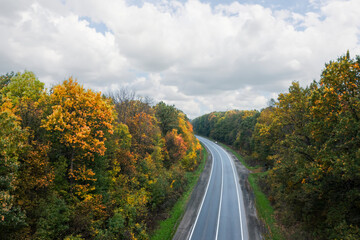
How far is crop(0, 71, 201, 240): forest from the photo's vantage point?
11.9 m

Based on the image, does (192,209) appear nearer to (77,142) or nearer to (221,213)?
(221,213)

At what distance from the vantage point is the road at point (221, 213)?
21.1m

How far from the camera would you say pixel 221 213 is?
2591cm

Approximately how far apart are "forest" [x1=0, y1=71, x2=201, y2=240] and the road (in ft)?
16.7

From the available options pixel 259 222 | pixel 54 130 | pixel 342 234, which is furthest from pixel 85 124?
pixel 259 222

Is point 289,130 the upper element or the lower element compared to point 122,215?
upper

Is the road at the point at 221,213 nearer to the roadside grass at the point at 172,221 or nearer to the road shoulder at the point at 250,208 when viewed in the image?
the road shoulder at the point at 250,208

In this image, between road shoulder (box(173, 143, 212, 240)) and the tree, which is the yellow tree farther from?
road shoulder (box(173, 143, 212, 240))

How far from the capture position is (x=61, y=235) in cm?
1376

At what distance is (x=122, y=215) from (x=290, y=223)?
57.6 ft

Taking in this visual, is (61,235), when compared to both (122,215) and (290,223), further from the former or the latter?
(290,223)

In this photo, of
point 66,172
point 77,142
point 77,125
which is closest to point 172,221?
point 66,172

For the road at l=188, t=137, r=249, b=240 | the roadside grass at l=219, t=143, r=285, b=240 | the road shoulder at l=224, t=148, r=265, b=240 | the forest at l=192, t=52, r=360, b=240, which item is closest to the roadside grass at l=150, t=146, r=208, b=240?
the road at l=188, t=137, r=249, b=240

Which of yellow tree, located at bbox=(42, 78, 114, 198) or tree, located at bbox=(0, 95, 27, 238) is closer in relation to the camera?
tree, located at bbox=(0, 95, 27, 238)
